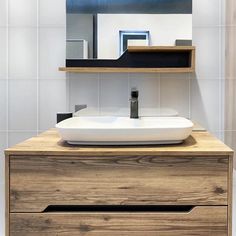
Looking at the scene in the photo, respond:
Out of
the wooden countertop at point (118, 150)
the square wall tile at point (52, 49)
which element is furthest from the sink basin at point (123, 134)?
the square wall tile at point (52, 49)

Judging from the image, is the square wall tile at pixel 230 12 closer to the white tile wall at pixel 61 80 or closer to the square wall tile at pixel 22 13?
the white tile wall at pixel 61 80

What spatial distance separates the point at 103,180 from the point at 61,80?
0.91m

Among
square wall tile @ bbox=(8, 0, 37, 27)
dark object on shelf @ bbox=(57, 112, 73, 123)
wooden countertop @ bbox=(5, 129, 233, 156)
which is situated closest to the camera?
wooden countertop @ bbox=(5, 129, 233, 156)

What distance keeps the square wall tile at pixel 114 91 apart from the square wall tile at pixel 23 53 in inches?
15.6

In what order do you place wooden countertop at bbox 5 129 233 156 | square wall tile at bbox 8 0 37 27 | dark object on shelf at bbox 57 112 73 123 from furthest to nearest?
square wall tile at bbox 8 0 37 27, dark object on shelf at bbox 57 112 73 123, wooden countertop at bbox 5 129 233 156

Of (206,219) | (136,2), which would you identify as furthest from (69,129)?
(136,2)

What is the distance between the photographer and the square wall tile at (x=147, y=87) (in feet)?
6.80

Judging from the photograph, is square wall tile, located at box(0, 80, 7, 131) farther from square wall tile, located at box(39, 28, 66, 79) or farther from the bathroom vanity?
the bathroom vanity

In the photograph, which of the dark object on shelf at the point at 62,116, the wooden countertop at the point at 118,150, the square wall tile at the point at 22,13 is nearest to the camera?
the wooden countertop at the point at 118,150

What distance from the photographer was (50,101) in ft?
6.86

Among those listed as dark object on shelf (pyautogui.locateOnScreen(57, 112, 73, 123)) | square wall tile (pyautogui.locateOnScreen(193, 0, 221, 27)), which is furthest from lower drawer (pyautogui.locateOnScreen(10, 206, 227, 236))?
square wall tile (pyautogui.locateOnScreen(193, 0, 221, 27))

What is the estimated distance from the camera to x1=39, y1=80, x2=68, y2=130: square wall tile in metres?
2.08

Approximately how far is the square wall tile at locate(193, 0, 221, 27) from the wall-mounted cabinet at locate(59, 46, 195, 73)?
185 millimetres

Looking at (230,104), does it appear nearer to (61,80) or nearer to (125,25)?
(125,25)
